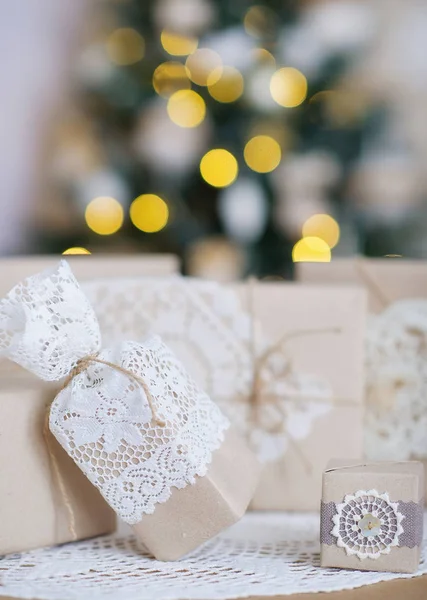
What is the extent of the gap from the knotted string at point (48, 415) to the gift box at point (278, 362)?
0.72ft

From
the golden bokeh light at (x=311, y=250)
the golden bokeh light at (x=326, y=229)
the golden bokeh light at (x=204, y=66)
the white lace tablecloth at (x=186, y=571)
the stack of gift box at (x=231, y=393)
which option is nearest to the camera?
the white lace tablecloth at (x=186, y=571)

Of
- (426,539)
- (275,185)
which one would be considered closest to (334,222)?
(275,185)

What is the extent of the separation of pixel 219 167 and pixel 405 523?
1.36 m

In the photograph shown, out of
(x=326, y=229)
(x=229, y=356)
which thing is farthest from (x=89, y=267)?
(x=326, y=229)

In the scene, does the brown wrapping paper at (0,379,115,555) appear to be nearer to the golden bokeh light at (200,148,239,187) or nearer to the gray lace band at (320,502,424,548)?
the gray lace band at (320,502,424,548)

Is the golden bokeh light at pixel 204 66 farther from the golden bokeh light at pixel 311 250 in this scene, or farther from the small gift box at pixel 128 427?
the small gift box at pixel 128 427

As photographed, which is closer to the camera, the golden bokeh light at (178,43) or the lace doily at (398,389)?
the lace doily at (398,389)

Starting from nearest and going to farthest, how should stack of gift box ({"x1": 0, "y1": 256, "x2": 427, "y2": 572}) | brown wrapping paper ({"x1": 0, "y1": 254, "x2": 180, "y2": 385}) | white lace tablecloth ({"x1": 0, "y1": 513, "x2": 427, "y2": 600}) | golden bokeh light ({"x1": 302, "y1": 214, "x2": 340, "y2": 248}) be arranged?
1. white lace tablecloth ({"x1": 0, "y1": 513, "x2": 427, "y2": 600})
2. stack of gift box ({"x1": 0, "y1": 256, "x2": 427, "y2": 572})
3. brown wrapping paper ({"x1": 0, "y1": 254, "x2": 180, "y2": 385})
4. golden bokeh light ({"x1": 302, "y1": 214, "x2": 340, "y2": 248})

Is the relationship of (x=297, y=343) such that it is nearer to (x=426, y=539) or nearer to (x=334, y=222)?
(x=426, y=539)

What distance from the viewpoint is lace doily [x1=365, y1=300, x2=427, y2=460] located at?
4.05ft

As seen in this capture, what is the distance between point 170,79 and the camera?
2.12 metres

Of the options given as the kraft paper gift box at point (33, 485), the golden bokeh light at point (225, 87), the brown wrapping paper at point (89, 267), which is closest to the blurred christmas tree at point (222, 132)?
the golden bokeh light at point (225, 87)

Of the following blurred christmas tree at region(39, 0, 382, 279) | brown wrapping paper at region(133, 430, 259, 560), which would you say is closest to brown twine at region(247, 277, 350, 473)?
brown wrapping paper at region(133, 430, 259, 560)

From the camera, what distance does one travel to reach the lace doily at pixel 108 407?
94cm
